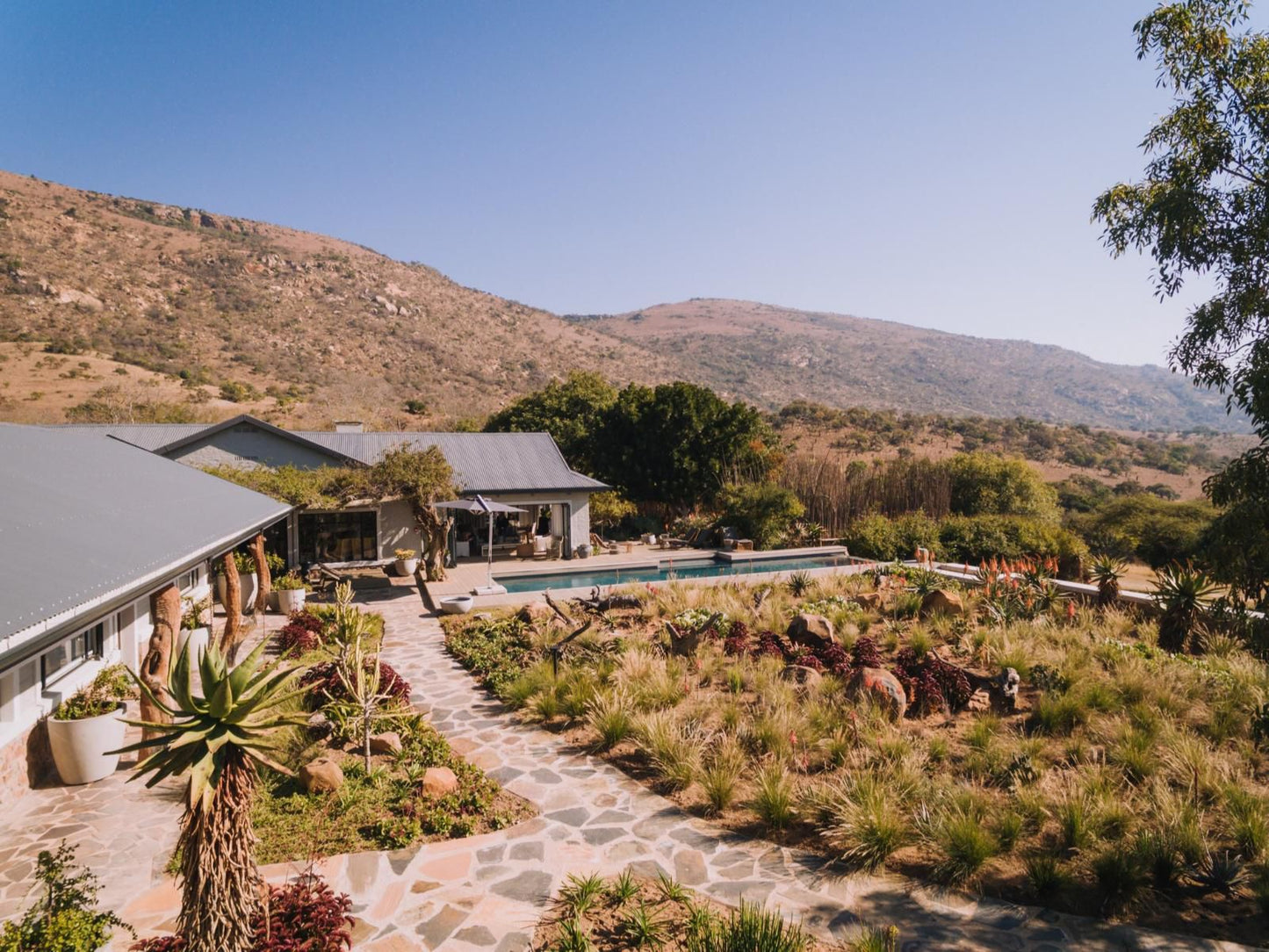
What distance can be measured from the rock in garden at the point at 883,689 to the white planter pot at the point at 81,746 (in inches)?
332

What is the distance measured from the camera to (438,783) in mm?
6836

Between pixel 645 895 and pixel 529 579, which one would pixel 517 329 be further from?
pixel 645 895

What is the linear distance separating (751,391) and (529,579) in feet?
204

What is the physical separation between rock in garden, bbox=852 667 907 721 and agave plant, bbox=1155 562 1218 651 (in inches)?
237

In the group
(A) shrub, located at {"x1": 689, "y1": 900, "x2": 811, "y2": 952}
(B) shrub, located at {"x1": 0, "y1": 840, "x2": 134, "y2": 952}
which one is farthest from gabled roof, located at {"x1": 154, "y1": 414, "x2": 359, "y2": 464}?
(A) shrub, located at {"x1": 689, "y1": 900, "x2": 811, "y2": 952}

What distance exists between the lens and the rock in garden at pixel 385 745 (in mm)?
7789

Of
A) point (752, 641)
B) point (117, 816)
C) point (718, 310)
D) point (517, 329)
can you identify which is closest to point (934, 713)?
point (752, 641)

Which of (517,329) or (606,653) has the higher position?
(517,329)

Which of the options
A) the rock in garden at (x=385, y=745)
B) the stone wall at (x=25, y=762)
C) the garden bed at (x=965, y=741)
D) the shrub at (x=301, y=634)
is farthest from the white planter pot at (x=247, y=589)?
the rock in garden at (x=385, y=745)

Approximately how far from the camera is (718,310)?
138 metres

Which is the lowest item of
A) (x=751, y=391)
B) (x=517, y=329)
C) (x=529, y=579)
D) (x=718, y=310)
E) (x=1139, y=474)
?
(x=529, y=579)

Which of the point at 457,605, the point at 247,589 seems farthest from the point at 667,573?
the point at 247,589

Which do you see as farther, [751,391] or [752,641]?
[751,391]

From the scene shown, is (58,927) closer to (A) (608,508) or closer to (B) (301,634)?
(B) (301,634)
